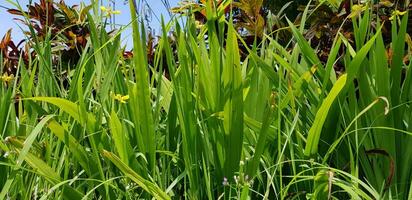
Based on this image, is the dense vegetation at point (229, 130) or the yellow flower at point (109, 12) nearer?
the dense vegetation at point (229, 130)

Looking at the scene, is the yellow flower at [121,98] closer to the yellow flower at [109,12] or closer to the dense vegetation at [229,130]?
the dense vegetation at [229,130]

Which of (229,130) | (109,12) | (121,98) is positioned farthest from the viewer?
(109,12)

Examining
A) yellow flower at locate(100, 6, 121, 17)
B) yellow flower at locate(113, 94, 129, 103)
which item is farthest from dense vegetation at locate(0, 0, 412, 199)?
yellow flower at locate(100, 6, 121, 17)

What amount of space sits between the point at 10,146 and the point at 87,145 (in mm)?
214

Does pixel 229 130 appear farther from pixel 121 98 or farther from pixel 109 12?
pixel 109 12

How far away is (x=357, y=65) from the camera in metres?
1.26

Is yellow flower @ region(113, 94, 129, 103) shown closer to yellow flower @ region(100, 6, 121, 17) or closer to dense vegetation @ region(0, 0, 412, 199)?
dense vegetation @ region(0, 0, 412, 199)

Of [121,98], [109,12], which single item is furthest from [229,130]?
[109,12]

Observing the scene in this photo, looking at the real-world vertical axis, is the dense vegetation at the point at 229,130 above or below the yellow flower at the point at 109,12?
below

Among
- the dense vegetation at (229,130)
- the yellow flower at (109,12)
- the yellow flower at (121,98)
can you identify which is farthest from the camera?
the yellow flower at (109,12)

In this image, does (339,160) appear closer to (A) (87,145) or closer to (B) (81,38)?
(A) (87,145)

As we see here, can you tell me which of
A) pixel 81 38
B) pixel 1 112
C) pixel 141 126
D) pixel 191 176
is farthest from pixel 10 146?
pixel 81 38

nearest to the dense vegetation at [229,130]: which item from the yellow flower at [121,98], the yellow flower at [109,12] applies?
the yellow flower at [121,98]

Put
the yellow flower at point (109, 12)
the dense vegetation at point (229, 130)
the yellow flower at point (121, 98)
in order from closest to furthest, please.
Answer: the dense vegetation at point (229, 130) → the yellow flower at point (121, 98) → the yellow flower at point (109, 12)
